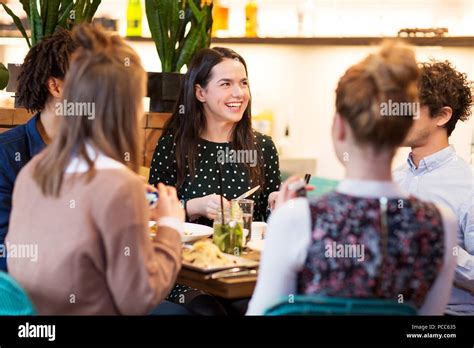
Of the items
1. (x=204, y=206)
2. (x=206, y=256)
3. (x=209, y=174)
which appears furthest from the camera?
(x=209, y=174)

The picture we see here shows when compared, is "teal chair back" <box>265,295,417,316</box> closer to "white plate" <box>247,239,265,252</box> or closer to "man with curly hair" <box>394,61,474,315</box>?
"white plate" <box>247,239,265,252</box>

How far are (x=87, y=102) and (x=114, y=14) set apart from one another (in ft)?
10.7

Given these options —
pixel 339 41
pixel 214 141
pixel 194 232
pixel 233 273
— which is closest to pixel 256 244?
pixel 194 232

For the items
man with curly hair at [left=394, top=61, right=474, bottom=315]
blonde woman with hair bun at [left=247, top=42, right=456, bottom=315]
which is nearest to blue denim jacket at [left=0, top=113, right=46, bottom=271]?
blonde woman with hair bun at [left=247, top=42, right=456, bottom=315]

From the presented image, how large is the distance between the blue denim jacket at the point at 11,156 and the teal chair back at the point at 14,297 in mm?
435

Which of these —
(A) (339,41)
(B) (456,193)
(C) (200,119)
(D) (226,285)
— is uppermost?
(A) (339,41)

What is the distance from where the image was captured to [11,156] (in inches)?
87.1

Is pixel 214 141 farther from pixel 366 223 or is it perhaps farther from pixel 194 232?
pixel 366 223

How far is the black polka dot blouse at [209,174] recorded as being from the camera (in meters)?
2.70

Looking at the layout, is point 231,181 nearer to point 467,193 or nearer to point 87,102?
point 467,193

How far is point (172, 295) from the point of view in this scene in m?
2.49

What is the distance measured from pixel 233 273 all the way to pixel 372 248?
43 centimetres

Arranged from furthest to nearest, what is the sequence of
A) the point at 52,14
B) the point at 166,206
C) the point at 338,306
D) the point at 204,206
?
the point at 52,14 < the point at 204,206 < the point at 166,206 < the point at 338,306
